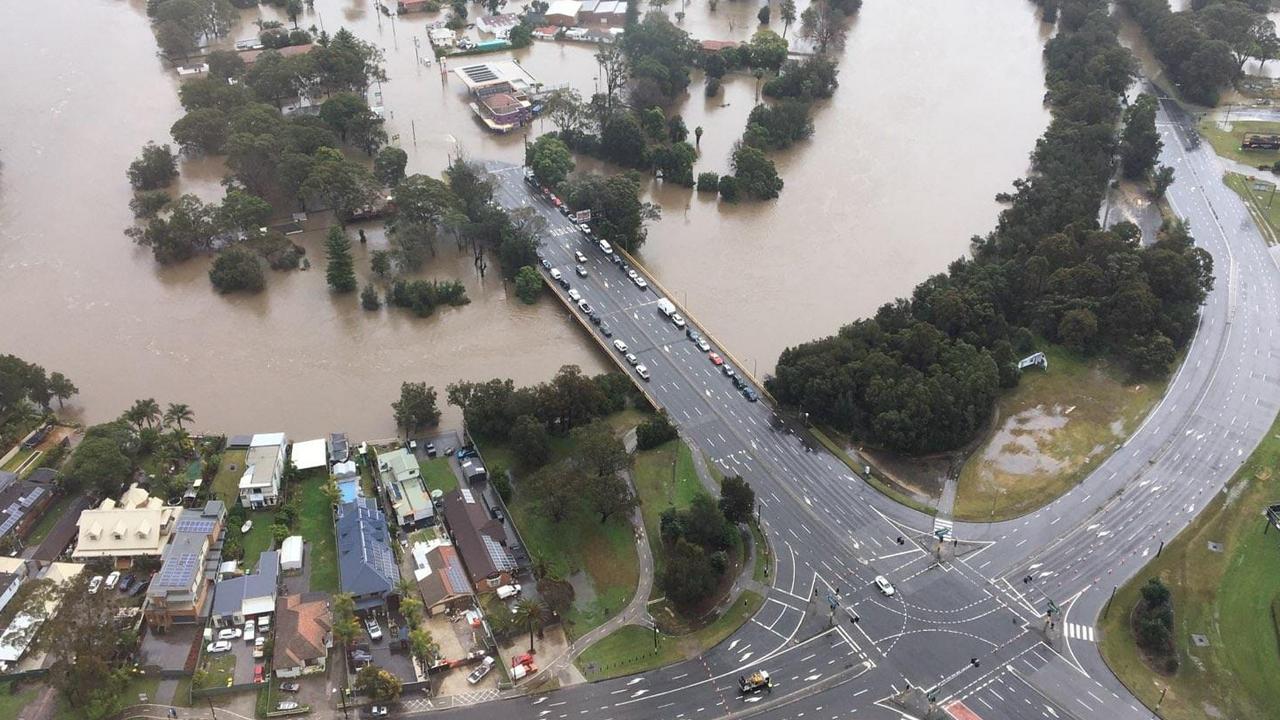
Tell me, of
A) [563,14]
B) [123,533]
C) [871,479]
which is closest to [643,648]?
[871,479]

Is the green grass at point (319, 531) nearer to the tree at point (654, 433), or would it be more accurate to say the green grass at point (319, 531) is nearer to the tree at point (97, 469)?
the tree at point (97, 469)

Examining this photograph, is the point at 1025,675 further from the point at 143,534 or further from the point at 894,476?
the point at 143,534

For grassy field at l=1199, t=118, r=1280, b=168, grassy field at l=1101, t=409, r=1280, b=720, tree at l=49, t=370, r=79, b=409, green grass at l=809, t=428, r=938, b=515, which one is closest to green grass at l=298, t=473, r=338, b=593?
tree at l=49, t=370, r=79, b=409

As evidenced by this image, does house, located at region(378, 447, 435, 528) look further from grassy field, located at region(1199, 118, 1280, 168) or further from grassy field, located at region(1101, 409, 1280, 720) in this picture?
grassy field, located at region(1199, 118, 1280, 168)

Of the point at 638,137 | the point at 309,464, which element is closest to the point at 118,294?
the point at 309,464

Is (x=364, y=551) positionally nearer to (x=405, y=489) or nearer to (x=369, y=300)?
(x=405, y=489)

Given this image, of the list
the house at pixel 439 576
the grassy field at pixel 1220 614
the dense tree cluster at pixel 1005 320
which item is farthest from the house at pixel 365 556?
the grassy field at pixel 1220 614
